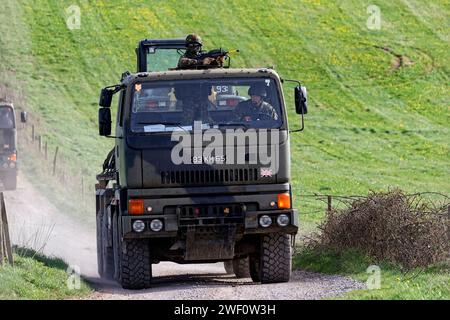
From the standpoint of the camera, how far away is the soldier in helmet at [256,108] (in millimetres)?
15789

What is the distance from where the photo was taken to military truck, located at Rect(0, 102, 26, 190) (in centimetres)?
3506

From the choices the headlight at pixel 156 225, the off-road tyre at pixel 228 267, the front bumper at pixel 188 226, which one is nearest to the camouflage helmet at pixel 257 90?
the front bumper at pixel 188 226

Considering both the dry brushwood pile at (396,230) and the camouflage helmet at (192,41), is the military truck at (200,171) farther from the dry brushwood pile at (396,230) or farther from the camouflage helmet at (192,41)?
the dry brushwood pile at (396,230)

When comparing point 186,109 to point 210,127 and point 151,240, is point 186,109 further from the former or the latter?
point 151,240

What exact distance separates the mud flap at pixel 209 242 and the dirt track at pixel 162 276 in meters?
0.44

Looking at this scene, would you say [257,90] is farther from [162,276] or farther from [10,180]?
[10,180]

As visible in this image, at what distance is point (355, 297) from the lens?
13469mm

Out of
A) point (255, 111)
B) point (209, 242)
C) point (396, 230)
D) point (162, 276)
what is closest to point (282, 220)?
point (209, 242)

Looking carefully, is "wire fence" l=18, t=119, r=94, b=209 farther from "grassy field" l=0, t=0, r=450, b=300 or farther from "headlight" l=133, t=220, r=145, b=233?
"headlight" l=133, t=220, r=145, b=233

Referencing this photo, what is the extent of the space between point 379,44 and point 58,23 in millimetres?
17138

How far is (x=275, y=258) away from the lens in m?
16.2

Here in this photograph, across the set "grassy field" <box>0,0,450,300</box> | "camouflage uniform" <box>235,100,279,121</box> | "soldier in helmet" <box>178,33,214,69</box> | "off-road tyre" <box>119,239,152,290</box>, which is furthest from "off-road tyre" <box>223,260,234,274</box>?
"grassy field" <box>0,0,450,300</box>

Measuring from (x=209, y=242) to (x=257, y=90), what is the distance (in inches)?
86.3

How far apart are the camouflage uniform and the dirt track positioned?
230 cm
